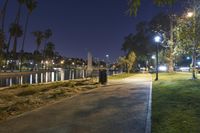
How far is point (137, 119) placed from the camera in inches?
389

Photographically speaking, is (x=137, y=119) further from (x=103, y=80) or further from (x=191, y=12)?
(x=191, y=12)

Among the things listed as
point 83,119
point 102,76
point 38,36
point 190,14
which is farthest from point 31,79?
point 38,36

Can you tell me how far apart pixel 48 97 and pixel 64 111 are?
455 centimetres

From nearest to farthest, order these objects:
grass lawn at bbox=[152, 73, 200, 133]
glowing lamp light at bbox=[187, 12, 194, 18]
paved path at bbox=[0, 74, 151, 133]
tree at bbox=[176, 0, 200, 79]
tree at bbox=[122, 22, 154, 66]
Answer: grass lawn at bbox=[152, 73, 200, 133] → paved path at bbox=[0, 74, 151, 133] → glowing lamp light at bbox=[187, 12, 194, 18] → tree at bbox=[176, 0, 200, 79] → tree at bbox=[122, 22, 154, 66]

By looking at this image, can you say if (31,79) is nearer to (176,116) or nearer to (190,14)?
(190,14)

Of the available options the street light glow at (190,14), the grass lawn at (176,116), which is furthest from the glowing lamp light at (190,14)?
the grass lawn at (176,116)

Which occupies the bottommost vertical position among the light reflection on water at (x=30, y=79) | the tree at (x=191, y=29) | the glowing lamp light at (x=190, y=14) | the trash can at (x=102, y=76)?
the light reflection on water at (x=30, y=79)

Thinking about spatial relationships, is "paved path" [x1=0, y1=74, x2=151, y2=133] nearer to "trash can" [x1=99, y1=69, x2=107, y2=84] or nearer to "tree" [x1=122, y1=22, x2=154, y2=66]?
"trash can" [x1=99, y1=69, x2=107, y2=84]

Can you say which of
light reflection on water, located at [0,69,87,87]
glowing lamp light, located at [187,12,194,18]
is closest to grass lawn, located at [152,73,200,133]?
glowing lamp light, located at [187,12,194,18]

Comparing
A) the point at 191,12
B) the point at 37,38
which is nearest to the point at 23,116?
the point at 191,12

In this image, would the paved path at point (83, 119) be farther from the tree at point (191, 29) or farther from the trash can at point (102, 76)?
the tree at point (191, 29)

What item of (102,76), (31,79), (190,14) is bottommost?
(31,79)

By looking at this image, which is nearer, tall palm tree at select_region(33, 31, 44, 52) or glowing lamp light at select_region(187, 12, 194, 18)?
glowing lamp light at select_region(187, 12, 194, 18)

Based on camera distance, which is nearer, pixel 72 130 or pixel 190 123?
pixel 72 130
